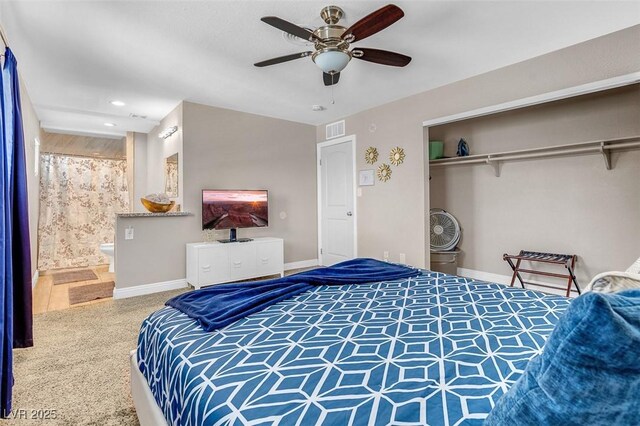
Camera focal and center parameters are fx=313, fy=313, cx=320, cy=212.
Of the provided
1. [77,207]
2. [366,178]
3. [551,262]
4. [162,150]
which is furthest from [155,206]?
[551,262]

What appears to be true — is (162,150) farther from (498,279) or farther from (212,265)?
(498,279)

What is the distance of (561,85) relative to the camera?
291cm

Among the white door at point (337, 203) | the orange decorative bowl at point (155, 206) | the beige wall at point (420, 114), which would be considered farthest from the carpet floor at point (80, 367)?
the beige wall at point (420, 114)

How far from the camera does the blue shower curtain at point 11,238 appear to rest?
5.32 ft

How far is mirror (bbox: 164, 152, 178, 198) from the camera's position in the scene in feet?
14.7

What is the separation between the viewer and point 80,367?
2.16m

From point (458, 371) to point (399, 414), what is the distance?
11.2 inches

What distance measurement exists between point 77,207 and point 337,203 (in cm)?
459

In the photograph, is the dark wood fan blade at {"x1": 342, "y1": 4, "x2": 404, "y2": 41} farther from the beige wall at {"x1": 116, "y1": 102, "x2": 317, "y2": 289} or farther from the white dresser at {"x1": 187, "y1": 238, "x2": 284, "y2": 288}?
the white dresser at {"x1": 187, "y1": 238, "x2": 284, "y2": 288}

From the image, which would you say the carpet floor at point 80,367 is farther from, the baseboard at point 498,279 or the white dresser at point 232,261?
the baseboard at point 498,279

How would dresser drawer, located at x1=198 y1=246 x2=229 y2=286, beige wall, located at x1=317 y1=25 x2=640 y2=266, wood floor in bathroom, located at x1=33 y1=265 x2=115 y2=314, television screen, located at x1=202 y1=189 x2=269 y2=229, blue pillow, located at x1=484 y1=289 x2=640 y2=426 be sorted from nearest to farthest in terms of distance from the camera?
blue pillow, located at x1=484 y1=289 x2=640 y2=426, beige wall, located at x1=317 y1=25 x2=640 y2=266, wood floor in bathroom, located at x1=33 y1=265 x2=115 y2=314, dresser drawer, located at x1=198 y1=246 x2=229 y2=286, television screen, located at x1=202 y1=189 x2=269 y2=229

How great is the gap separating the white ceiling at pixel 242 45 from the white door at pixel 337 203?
1.12 meters

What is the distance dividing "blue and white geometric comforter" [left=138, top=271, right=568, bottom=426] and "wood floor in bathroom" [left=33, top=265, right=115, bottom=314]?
9.22 ft

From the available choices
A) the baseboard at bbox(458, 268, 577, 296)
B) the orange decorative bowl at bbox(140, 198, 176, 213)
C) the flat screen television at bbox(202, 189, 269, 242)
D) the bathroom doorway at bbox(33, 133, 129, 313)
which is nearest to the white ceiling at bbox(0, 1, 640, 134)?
the flat screen television at bbox(202, 189, 269, 242)
